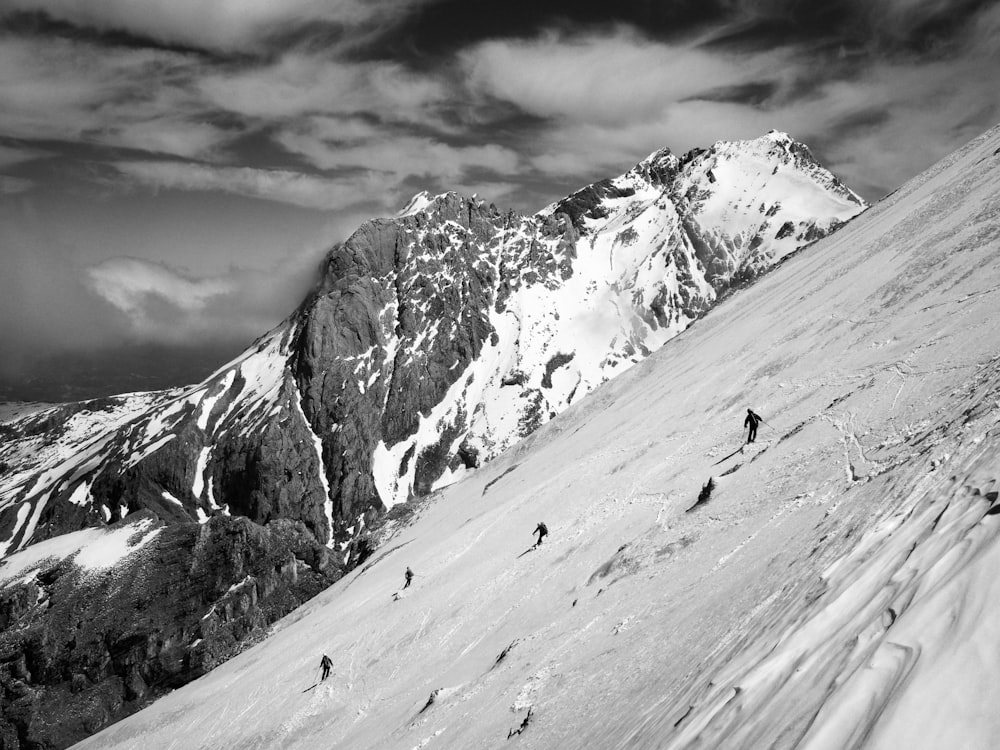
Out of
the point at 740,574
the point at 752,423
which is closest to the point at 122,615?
the point at 752,423

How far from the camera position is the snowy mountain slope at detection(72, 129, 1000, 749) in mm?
6969

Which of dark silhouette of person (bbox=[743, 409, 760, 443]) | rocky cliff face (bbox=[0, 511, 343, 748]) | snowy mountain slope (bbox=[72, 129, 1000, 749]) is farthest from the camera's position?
rocky cliff face (bbox=[0, 511, 343, 748])

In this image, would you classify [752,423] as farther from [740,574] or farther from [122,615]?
[122,615]

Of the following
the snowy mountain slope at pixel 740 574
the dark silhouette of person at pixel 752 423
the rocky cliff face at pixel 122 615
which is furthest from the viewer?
the rocky cliff face at pixel 122 615

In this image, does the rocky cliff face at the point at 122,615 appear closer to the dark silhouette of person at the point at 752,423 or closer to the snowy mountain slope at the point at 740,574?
the snowy mountain slope at the point at 740,574

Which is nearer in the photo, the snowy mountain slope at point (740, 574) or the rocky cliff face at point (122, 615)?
the snowy mountain slope at point (740, 574)

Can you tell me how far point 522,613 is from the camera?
75.0 ft

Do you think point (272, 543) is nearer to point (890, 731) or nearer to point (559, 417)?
point (559, 417)

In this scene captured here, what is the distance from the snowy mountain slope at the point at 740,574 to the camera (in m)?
6.97

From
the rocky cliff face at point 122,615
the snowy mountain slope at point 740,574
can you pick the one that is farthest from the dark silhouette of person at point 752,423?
the rocky cliff face at point 122,615

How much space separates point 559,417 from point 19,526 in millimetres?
199203

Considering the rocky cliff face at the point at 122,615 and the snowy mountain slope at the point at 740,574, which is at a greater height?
the snowy mountain slope at the point at 740,574

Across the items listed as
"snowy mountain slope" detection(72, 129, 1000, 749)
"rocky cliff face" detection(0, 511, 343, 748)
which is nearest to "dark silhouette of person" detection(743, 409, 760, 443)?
"snowy mountain slope" detection(72, 129, 1000, 749)

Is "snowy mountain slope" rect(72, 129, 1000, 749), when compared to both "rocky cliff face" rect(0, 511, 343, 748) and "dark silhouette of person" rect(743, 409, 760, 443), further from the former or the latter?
"rocky cliff face" rect(0, 511, 343, 748)
